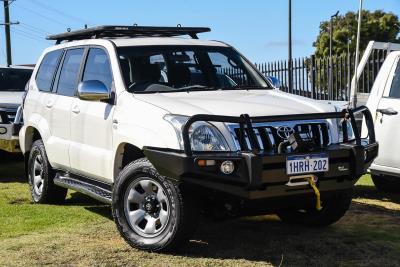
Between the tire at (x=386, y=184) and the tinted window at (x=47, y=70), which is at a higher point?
the tinted window at (x=47, y=70)

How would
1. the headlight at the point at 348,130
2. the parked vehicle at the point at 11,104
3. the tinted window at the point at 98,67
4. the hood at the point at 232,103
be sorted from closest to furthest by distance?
the hood at the point at 232,103 < the headlight at the point at 348,130 < the tinted window at the point at 98,67 < the parked vehicle at the point at 11,104

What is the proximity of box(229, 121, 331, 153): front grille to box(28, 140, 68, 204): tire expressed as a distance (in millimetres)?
3221

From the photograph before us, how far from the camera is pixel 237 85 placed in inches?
239

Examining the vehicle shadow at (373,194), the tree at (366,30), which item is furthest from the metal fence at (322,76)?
Answer: the tree at (366,30)

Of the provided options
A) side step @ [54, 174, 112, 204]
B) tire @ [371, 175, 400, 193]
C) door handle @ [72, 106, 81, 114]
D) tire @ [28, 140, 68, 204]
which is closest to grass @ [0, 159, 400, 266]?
tire @ [28, 140, 68, 204]

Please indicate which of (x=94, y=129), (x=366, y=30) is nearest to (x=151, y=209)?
(x=94, y=129)

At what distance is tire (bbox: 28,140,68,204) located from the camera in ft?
23.3

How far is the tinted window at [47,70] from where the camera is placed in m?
7.22

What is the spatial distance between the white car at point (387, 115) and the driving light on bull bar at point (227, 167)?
297 cm

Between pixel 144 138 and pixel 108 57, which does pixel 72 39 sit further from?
pixel 144 138

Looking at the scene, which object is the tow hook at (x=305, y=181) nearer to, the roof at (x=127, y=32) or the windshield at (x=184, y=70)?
the windshield at (x=184, y=70)

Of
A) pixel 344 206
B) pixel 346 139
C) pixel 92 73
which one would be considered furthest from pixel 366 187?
pixel 92 73

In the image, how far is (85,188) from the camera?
20.1 feet

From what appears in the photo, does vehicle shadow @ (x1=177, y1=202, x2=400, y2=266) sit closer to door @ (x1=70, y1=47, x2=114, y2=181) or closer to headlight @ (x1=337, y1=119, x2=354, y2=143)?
headlight @ (x1=337, y1=119, x2=354, y2=143)
